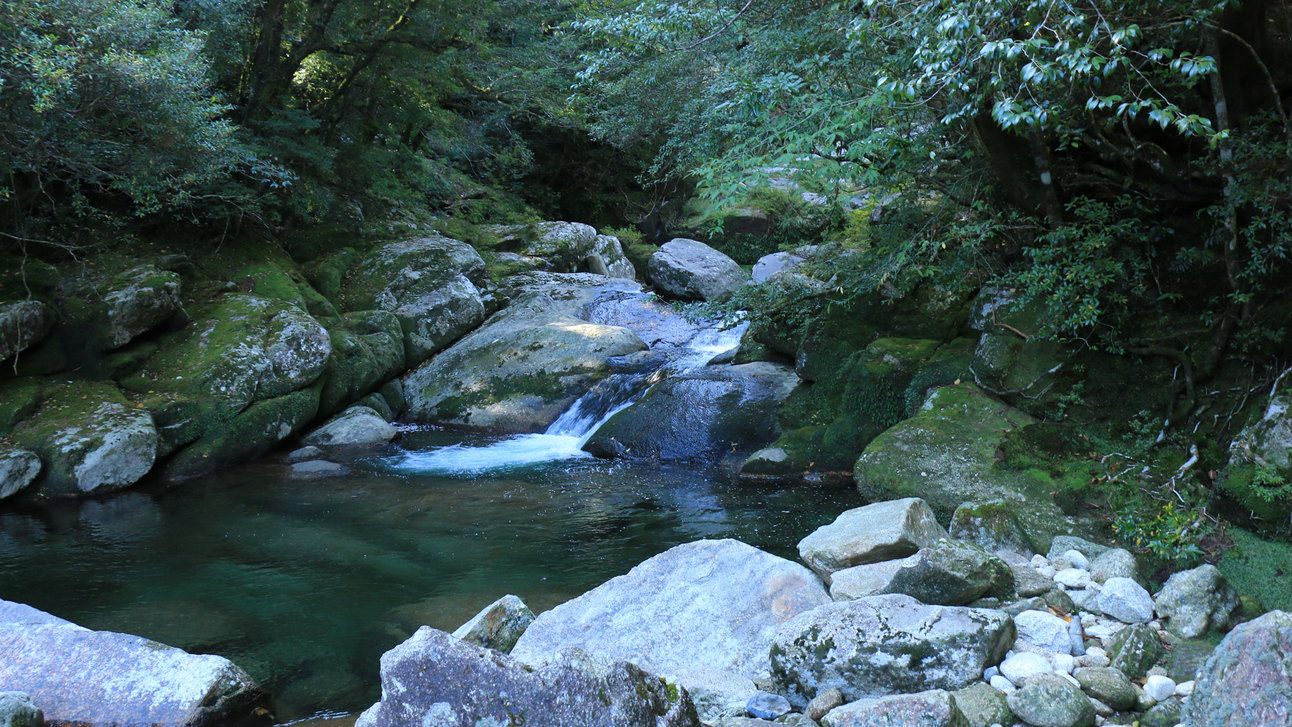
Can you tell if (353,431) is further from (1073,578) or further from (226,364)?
(1073,578)

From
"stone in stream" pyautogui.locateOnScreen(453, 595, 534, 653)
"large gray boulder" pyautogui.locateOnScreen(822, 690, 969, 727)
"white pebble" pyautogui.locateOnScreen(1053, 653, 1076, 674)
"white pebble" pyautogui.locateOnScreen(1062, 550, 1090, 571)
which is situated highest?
"large gray boulder" pyautogui.locateOnScreen(822, 690, 969, 727)

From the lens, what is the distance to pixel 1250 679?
8.70ft

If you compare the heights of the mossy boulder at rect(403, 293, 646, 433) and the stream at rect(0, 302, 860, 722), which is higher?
the mossy boulder at rect(403, 293, 646, 433)

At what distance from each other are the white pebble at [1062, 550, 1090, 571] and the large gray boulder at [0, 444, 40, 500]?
10.8 meters

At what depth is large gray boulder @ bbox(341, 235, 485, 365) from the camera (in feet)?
48.1

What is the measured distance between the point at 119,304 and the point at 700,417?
8.40m

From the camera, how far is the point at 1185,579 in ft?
14.0

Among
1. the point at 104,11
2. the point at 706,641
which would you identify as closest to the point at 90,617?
the point at 706,641

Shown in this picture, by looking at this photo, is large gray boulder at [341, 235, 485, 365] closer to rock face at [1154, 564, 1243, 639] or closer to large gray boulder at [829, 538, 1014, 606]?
large gray boulder at [829, 538, 1014, 606]

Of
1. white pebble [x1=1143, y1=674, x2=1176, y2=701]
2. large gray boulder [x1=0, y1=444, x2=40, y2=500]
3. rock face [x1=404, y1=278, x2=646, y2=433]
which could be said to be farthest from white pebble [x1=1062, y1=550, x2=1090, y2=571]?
large gray boulder [x1=0, y1=444, x2=40, y2=500]

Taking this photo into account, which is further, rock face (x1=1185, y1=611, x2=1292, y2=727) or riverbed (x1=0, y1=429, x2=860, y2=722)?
riverbed (x1=0, y1=429, x2=860, y2=722)

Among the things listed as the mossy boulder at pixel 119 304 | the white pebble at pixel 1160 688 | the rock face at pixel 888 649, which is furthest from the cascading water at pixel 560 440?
the white pebble at pixel 1160 688

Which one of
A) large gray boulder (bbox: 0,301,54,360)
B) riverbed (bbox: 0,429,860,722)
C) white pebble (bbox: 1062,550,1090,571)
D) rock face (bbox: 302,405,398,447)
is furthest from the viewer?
rock face (bbox: 302,405,398,447)

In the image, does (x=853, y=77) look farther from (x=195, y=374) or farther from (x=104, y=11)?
(x=195, y=374)
